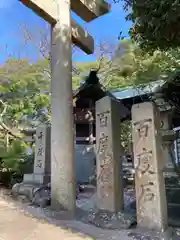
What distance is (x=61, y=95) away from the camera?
7.84m

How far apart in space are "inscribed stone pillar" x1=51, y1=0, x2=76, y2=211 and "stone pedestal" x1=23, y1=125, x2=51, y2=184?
1900mm

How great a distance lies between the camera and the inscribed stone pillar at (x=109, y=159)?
6.65 meters

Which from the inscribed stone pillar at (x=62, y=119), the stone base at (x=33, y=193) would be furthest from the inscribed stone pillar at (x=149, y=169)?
the stone base at (x=33, y=193)

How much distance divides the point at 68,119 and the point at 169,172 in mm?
2892

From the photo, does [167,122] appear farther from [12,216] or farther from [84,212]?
[12,216]

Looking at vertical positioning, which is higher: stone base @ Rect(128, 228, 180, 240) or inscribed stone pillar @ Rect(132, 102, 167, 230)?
inscribed stone pillar @ Rect(132, 102, 167, 230)

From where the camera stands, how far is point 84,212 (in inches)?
302

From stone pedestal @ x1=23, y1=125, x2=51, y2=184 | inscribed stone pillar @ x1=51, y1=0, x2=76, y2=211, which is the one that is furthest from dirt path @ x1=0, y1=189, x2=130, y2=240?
stone pedestal @ x1=23, y1=125, x2=51, y2=184

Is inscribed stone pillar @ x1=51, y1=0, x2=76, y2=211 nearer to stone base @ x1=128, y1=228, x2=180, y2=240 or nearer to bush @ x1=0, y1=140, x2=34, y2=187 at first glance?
stone base @ x1=128, y1=228, x2=180, y2=240

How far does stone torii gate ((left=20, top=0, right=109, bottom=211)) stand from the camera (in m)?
7.49

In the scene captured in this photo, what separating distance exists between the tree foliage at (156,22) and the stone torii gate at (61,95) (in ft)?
6.54

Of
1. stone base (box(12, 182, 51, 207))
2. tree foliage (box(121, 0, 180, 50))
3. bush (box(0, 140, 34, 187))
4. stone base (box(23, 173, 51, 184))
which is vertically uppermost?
tree foliage (box(121, 0, 180, 50))

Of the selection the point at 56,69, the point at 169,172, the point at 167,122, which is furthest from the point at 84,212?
the point at 167,122

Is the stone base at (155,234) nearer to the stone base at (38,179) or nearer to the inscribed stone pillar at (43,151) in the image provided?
the stone base at (38,179)
